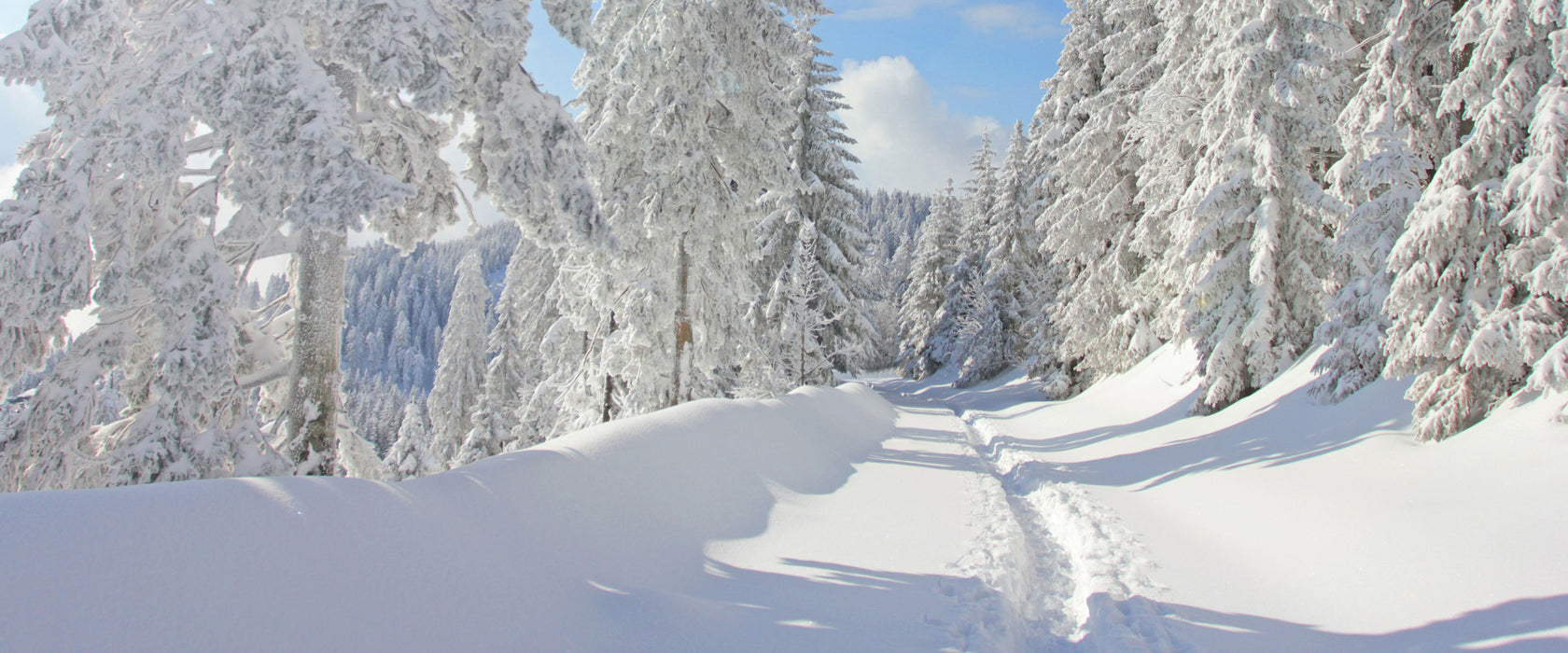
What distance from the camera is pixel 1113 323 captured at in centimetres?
2084

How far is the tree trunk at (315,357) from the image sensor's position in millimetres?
6672

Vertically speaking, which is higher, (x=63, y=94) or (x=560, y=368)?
(x=63, y=94)

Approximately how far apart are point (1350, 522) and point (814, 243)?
17.7 meters

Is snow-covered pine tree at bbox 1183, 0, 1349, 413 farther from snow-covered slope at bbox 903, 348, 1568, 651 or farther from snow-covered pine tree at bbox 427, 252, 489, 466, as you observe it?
snow-covered pine tree at bbox 427, 252, 489, 466

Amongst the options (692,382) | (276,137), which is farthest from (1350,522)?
(692,382)

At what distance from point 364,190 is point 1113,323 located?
20.1m

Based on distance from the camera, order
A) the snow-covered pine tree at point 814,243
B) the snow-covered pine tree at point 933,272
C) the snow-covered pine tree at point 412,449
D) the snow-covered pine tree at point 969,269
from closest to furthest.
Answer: the snow-covered pine tree at point 814,243 → the snow-covered pine tree at point 412,449 → the snow-covered pine tree at point 969,269 → the snow-covered pine tree at point 933,272

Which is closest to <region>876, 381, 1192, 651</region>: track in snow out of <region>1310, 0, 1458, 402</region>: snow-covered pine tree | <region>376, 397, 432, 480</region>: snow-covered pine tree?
<region>1310, 0, 1458, 402</region>: snow-covered pine tree

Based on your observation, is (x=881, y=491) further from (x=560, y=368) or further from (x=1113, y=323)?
(x=1113, y=323)

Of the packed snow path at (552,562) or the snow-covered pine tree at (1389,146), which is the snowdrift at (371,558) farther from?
the snow-covered pine tree at (1389,146)

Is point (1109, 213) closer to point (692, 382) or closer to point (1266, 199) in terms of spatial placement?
point (1266, 199)

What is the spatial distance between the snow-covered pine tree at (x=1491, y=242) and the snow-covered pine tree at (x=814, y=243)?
15698 millimetres

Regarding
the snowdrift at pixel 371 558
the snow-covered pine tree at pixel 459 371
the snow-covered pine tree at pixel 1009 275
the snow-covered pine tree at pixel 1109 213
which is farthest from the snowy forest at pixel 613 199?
the snow-covered pine tree at pixel 459 371

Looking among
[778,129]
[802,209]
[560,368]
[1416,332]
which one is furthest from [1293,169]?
[560,368]
